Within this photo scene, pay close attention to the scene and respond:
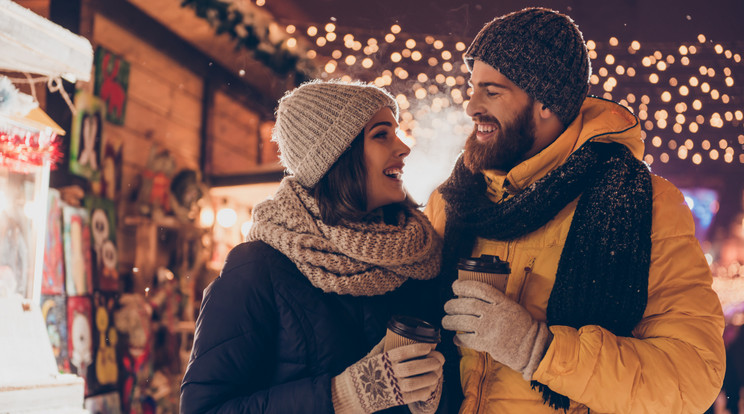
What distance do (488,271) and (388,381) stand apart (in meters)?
0.34

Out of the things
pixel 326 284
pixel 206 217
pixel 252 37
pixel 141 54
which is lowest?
pixel 326 284

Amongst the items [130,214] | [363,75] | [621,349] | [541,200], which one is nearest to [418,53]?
[363,75]

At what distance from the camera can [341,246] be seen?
1.55 meters

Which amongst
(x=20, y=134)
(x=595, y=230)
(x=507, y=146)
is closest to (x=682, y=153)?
(x=507, y=146)

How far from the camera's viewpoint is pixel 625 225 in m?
1.44

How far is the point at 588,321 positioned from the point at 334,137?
861 millimetres

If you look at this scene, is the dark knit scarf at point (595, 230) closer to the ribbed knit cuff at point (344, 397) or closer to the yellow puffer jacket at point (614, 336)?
the yellow puffer jacket at point (614, 336)

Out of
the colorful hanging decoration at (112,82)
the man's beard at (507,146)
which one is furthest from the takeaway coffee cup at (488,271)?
the colorful hanging decoration at (112,82)

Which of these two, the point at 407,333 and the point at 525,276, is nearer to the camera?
the point at 407,333

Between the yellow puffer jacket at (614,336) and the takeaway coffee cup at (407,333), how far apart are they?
0.85ft

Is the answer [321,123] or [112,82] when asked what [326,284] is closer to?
[321,123]

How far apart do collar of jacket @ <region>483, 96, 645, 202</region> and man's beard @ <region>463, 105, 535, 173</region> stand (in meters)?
0.04

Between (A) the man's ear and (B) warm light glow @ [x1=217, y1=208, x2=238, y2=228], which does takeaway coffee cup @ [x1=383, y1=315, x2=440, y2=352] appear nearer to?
(A) the man's ear

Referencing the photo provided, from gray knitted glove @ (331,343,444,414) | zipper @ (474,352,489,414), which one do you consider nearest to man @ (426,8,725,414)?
zipper @ (474,352,489,414)
